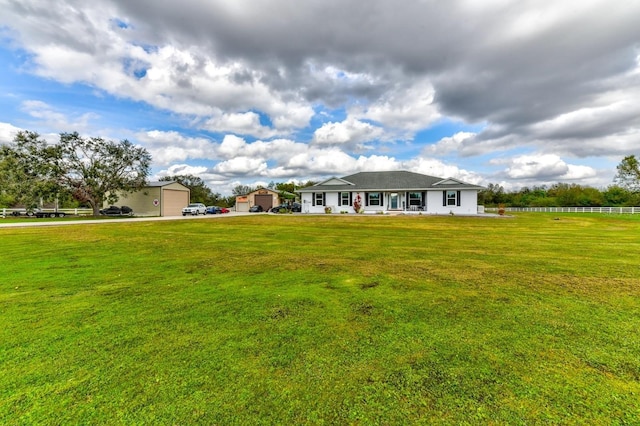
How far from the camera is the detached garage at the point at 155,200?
35.5 m

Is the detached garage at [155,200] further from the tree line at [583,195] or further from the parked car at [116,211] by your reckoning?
the tree line at [583,195]

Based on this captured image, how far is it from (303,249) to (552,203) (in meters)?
56.9

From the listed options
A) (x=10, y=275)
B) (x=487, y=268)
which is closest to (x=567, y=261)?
(x=487, y=268)

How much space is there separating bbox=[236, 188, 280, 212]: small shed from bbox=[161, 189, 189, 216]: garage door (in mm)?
10967

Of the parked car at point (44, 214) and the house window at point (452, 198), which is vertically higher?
the house window at point (452, 198)

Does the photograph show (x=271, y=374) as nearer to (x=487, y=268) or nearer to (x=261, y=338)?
(x=261, y=338)

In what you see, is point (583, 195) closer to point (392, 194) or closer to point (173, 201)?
point (392, 194)

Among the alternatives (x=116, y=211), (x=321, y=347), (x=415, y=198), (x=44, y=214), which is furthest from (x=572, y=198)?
(x=44, y=214)

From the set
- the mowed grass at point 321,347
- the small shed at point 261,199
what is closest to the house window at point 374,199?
the small shed at point 261,199

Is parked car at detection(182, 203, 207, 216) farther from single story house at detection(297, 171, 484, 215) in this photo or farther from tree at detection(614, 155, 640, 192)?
tree at detection(614, 155, 640, 192)

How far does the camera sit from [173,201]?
37.6 meters

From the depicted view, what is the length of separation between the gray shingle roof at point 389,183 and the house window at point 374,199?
80cm

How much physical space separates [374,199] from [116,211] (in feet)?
102

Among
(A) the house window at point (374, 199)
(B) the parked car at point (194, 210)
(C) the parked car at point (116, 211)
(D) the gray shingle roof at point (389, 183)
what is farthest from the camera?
(B) the parked car at point (194, 210)
